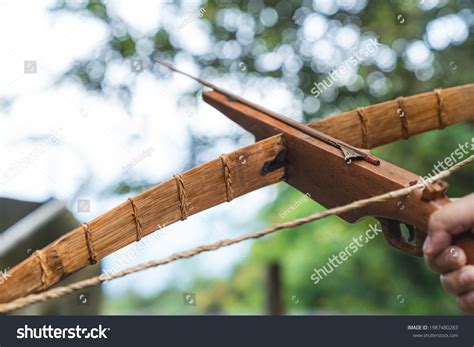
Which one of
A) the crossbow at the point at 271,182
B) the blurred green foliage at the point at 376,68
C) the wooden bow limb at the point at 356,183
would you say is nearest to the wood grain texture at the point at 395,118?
the crossbow at the point at 271,182

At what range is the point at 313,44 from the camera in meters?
3.42

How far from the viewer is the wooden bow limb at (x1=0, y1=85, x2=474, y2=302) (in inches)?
32.0

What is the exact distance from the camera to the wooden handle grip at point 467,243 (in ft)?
2.59

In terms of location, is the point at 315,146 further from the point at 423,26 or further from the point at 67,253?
the point at 423,26

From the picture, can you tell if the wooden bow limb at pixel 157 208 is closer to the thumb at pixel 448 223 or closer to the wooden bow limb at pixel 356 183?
the wooden bow limb at pixel 356 183

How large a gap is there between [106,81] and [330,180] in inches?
103

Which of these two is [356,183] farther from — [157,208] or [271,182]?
[157,208]

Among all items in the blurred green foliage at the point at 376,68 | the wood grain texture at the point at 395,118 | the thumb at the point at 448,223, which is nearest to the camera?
the thumb at the point at 448,223

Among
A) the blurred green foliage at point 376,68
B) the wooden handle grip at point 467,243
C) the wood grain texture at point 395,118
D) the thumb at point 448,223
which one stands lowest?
the wooden handle grip at point 467,243

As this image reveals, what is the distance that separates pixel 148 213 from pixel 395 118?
1.87 feet

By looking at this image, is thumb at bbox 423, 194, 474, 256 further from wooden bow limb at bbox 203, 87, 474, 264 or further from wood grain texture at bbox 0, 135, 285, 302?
wood grain texture at bbox 0, 135, 285, 302

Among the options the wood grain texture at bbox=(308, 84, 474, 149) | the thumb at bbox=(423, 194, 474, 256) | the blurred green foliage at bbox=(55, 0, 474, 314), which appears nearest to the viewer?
the thumb at bbox=(423, 194, 474, 256)

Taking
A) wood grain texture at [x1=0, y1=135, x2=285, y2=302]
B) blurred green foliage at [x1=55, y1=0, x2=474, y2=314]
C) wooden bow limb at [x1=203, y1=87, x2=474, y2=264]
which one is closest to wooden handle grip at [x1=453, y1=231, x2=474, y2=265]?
wooden bow limb at [x1=203, y1=87, x2=474, y2=264]
